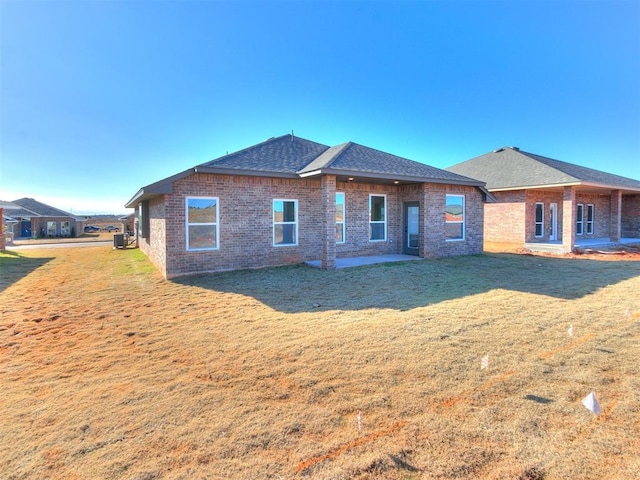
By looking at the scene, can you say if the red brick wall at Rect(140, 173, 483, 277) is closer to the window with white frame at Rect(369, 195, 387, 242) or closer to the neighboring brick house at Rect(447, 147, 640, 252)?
the window with white frame at Rect(369, 195, 387, 242)

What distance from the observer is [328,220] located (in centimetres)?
1040

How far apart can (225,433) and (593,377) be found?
4005 mm

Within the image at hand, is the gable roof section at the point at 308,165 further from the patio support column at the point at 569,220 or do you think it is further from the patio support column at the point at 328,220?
the patio support column at the point at 569,220

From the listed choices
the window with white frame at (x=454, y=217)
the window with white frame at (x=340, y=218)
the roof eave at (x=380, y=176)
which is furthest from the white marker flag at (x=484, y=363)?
the window with white frame at (x=454, y=217)

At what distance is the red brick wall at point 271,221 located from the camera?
9688mm

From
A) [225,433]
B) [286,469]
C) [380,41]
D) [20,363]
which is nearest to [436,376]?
[286,469]

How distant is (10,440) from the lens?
111 inches

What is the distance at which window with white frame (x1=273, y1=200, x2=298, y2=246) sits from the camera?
11125 mm

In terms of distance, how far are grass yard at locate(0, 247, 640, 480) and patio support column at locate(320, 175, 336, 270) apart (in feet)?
9.85

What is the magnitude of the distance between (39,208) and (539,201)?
56.8 meters

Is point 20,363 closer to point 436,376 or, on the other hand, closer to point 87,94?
point 436,376

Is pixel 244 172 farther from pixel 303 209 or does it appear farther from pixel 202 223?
pixel 303 209

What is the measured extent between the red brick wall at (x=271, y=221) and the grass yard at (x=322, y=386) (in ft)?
8.33

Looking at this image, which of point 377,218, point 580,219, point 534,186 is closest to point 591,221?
point 580,219
